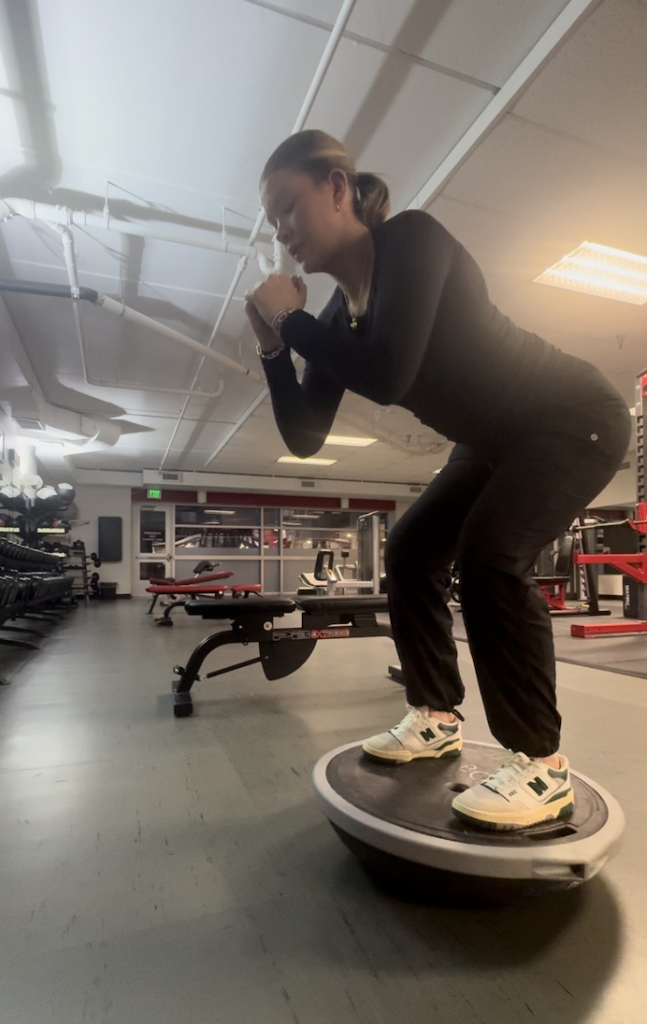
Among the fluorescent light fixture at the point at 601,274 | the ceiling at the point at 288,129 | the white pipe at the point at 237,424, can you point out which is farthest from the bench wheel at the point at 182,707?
the fluorescent light fixture at the point at 601,274

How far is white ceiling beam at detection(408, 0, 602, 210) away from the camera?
200cm

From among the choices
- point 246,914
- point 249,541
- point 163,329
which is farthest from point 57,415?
point 246,914

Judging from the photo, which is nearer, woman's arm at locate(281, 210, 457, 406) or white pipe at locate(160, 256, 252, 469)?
woman's arm at locate(281, 210, 457, 406)

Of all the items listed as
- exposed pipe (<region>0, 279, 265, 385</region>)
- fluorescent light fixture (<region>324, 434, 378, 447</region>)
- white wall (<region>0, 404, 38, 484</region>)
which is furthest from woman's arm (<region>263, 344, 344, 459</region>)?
fluorescent light fixture (<region>324, 434, 378, 447</region>)

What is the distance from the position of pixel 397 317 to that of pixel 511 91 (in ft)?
7.28

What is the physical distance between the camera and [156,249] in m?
3.59

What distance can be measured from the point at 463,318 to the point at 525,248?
310 cm

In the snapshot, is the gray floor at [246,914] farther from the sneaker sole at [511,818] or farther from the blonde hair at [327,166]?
the blonde hair at [327,166]

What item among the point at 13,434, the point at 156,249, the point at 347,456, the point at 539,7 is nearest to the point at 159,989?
the point at 539,7

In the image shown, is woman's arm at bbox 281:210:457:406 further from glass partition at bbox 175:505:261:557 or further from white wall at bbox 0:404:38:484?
glass partition at bbox 175:505:261:557

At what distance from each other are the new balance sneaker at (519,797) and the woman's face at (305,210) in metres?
0.94

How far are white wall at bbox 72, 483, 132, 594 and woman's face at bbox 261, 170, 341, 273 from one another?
11.5m

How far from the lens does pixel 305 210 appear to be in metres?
0.92

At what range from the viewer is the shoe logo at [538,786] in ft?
2.82
